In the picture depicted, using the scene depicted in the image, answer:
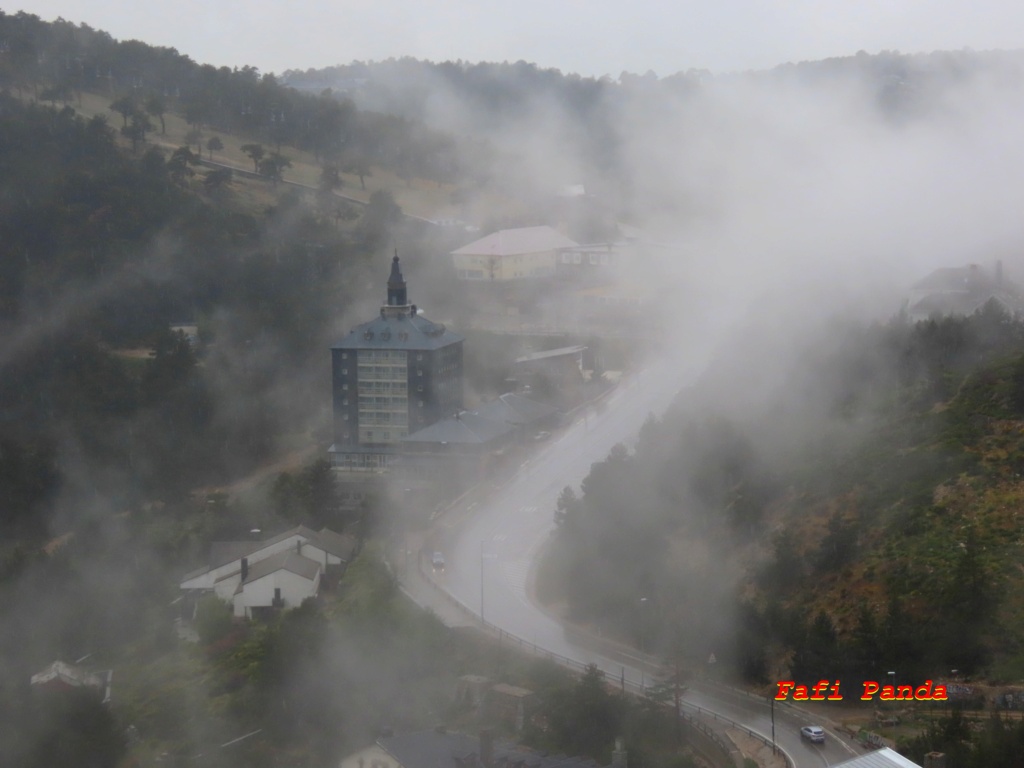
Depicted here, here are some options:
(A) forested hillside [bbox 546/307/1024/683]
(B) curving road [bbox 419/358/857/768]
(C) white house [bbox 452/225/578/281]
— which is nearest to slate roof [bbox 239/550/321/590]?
(B) curving road [bbox 419/358/857/768]

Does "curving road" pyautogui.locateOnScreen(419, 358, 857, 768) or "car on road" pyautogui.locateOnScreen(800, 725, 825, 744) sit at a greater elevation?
"car on road" pyautogui.locateOnScreen(800, 725, 825, 744)

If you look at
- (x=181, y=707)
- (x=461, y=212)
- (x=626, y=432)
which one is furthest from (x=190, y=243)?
(x=181, y=707)

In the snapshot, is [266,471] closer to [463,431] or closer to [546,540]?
[463,431]

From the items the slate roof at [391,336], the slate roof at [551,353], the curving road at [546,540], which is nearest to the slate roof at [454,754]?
the curving road at [546,540]

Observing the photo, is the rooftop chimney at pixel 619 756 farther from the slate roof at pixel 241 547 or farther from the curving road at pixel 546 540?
the slate roof at pixel 241 547

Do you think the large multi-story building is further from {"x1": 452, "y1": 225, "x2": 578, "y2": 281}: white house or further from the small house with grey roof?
the small house with grey roof
